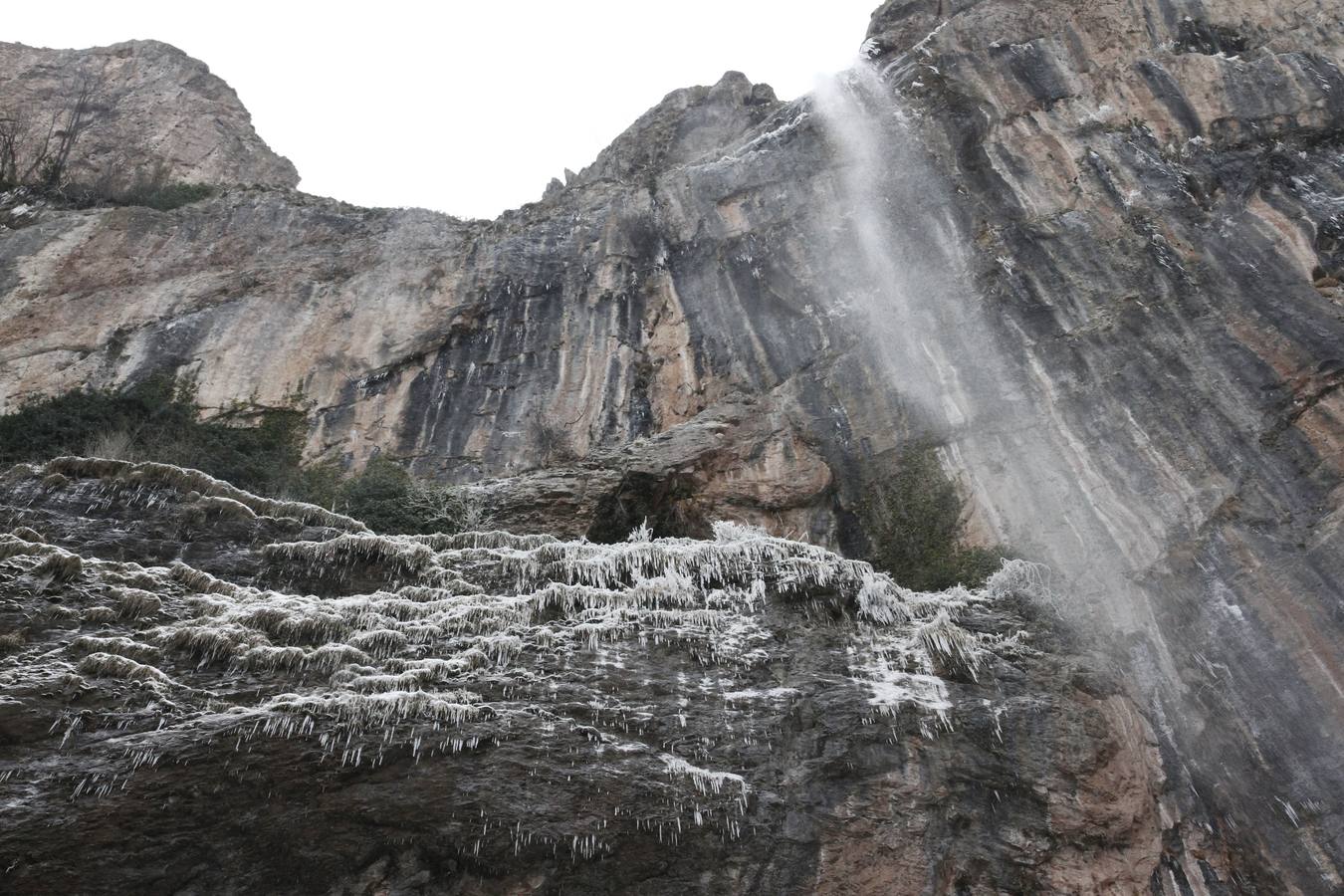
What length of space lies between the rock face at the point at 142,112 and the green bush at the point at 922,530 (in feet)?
69.0

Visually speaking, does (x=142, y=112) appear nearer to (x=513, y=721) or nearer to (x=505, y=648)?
(x=505, y=648)

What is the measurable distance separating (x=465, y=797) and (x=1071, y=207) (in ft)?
53.5

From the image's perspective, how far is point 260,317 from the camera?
22.8 meters

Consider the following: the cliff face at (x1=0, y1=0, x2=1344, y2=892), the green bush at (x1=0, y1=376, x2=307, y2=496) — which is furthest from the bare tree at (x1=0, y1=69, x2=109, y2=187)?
the green bush at (x1=0, y1=376, x2=307, y2=496)

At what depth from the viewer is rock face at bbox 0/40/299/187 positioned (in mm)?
28719

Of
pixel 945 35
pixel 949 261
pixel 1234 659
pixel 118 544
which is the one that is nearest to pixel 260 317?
pixel 118 544

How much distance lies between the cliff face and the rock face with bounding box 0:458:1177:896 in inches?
99.2

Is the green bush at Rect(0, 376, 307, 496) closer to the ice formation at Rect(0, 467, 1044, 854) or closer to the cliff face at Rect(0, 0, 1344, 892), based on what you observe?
the cliff face at Rect(0, 0, 1344, 892)

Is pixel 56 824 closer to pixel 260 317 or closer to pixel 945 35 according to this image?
pixel 260 317

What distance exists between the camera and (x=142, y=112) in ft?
98.6

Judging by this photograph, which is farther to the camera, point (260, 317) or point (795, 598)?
point (260, 317)

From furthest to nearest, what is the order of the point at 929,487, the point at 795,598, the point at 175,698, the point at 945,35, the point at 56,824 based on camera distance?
the point at 945,35, the point at 929,487, the point at 795,598, the point at 175,698, the point at 56,824

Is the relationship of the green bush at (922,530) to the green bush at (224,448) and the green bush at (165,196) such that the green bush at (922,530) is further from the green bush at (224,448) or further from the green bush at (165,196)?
the green bush at (165,196)

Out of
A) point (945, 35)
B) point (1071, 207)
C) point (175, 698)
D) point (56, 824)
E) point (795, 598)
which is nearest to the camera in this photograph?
point (56, 824)
